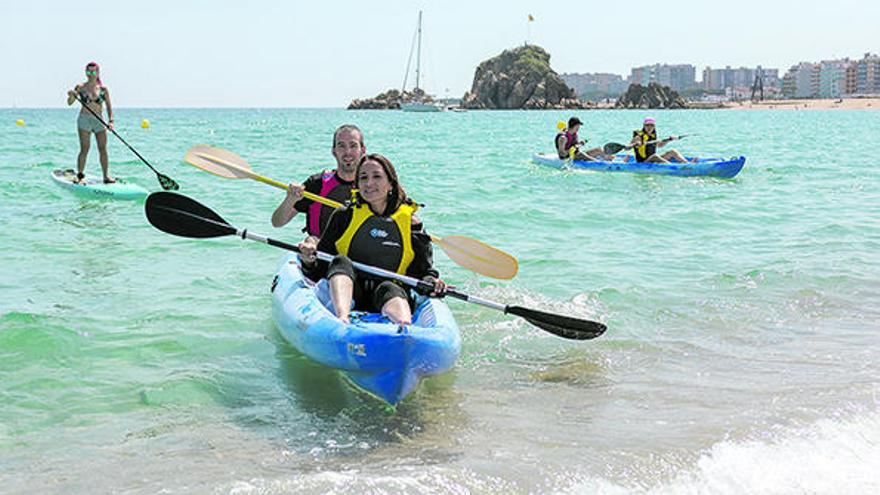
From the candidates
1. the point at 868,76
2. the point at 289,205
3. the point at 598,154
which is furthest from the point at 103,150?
the point at 868,76

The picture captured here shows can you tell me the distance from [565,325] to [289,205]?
1.84 meters

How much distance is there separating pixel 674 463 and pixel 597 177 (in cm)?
1293

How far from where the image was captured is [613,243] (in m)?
9.30

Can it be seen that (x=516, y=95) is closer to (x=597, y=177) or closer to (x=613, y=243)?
(x=597, y=177)

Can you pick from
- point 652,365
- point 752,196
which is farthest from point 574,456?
point 752,196

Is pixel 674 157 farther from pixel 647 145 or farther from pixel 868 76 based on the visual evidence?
pixel 868 76

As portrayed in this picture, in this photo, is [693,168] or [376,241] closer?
[376,241]

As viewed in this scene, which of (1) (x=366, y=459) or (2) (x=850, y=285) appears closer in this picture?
(1) (x=366, y=459)

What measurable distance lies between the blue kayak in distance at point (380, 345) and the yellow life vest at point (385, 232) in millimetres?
301

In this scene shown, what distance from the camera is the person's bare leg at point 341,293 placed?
4520 millimetres

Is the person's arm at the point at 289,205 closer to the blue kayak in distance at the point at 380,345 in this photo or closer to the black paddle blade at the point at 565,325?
the blue kayak in distance at the point at 380,345

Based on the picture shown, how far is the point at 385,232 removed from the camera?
4895 mm

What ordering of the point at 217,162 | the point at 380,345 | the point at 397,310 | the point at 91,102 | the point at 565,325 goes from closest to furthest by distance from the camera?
the point at 380,345 < the point at 397,310 < the point at 565,325 < the point at 217,162 < the point at 91,102

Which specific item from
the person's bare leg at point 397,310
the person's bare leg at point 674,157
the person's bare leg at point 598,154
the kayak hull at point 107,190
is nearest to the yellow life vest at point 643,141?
the person's bare leg at point 674,157
